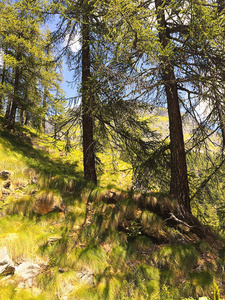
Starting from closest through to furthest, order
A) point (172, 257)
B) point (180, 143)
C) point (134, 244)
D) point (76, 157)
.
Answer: point (172, 257)
point (134, 244)
point (180, 143)
point (76, 157)

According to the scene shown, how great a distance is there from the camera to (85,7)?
17.6 feet

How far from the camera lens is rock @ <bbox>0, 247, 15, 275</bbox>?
2625 mm

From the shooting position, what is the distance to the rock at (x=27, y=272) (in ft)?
8.75

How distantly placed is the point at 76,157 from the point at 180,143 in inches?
329

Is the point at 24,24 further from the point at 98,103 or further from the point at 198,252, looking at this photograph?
the point at 198,252

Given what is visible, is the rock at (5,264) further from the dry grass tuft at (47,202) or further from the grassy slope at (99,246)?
the dry grass tuft at (47,202)

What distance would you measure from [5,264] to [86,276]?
54.1 inches

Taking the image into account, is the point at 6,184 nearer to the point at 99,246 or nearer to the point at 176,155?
the point at 99,246

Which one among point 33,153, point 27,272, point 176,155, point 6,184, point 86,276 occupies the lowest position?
point 86,276

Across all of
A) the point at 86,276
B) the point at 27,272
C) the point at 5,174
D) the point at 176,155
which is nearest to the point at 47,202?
the point at 5,174

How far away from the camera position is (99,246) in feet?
12.0

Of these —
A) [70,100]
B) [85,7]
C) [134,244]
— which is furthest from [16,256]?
[85,7]

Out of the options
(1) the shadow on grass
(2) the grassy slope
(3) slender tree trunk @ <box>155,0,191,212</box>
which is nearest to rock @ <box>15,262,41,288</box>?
(2) the grassy slope

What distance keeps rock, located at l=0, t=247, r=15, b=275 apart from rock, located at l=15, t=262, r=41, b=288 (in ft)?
0.41
